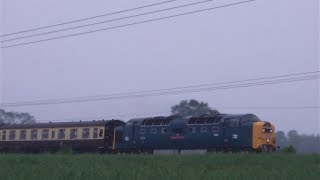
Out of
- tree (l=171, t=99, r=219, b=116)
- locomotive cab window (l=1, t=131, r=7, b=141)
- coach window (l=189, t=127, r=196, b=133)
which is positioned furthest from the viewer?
tree (l=171, t=99, r=219, b=116)

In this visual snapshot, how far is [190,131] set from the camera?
4369cm

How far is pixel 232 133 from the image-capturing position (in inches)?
1654

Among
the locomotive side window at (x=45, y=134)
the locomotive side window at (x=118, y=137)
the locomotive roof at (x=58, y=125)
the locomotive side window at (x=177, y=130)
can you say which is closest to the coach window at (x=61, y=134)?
the locomotive roof at (x=58, y=125)

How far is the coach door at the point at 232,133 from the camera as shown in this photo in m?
42.0

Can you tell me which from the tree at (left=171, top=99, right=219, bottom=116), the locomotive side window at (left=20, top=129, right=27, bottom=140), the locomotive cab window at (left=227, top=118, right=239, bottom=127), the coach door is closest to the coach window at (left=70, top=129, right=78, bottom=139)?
the locomotive side window at (left=20, top=129, right=27, bottom=140)

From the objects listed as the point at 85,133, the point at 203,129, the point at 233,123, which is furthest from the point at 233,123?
the point at 85,133

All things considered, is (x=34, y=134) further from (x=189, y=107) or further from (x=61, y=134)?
(x=189, y=107)

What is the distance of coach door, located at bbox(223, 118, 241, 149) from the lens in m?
42.0

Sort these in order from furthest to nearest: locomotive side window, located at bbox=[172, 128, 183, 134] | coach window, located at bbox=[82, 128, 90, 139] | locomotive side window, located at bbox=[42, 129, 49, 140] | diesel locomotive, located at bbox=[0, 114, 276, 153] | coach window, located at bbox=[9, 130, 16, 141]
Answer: coach window, located at bbox=[9, 130, 16, 141] < locomotive side window, located at bbox=[42, 129, 49, 140] < coach window, located at bbox=[82, 128, 90, 139] < locomotive side window, located at bbox=[172, 128, 183, 134] < diesel locomotive, located at bbox=[0, 114, 276, 153]

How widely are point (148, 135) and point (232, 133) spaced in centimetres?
679

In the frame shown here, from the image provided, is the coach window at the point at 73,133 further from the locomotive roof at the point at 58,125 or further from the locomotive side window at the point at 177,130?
the locomotive side window at the point at 177,130

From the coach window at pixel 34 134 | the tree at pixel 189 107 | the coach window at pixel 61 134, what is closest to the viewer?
the coach window at pixel 61 134

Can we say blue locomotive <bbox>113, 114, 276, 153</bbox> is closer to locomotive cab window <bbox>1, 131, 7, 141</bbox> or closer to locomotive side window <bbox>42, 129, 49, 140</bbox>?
locomotive side window <bbox>42, 129, 49, 140</bbox>

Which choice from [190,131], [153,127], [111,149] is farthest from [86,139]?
[190,131]
